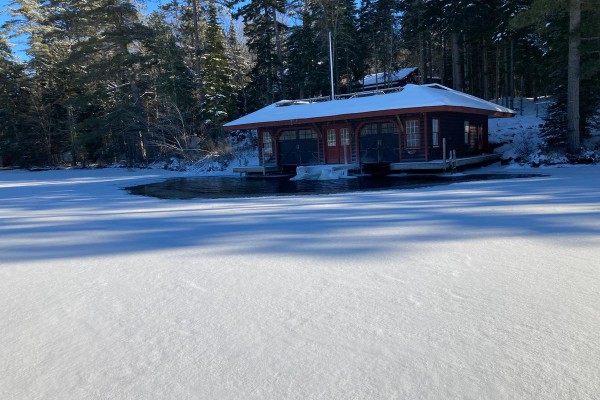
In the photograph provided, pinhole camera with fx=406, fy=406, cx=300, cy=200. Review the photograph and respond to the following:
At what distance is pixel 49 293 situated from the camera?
3.54m

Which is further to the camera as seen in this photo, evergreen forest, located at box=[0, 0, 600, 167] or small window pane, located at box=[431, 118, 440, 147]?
evergreen forest, located at box=[0, 0, 600, 167]

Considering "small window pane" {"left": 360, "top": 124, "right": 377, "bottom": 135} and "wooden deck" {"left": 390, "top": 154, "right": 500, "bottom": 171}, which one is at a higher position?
"small window pane" {"left": 360, "top": 124, "right": 377, "bottom": 135}

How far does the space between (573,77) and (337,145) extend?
10.1m

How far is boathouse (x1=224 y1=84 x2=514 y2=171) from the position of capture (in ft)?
55.7

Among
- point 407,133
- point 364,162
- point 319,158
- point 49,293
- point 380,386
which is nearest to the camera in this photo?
point 380,386

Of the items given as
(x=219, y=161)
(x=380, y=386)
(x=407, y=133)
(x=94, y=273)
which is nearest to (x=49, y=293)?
(x=94, y=273)

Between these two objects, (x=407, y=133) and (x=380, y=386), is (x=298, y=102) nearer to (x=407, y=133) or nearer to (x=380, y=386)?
(x=407, y=133)

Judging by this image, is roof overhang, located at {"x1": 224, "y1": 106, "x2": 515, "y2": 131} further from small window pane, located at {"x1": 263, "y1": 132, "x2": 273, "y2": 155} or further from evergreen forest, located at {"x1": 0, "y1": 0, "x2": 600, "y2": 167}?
evergreen forest, located at {"x1": 0, "y1": 0, "x2": 600, "y2": 167}

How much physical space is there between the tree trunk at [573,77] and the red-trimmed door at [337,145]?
9.14m

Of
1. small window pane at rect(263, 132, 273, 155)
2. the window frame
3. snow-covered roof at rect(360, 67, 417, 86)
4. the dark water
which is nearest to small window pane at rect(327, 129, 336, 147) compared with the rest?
small window pane at rect(263, 132, 273, 155)

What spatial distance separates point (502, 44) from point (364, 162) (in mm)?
14955

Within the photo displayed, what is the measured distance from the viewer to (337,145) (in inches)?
792

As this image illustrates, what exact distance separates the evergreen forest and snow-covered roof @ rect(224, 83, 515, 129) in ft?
20.5

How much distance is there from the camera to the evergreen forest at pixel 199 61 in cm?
2755
